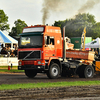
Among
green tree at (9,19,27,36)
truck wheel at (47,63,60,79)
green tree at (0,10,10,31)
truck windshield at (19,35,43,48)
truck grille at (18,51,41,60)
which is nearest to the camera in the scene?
truck windshield at (19,35,43,48)

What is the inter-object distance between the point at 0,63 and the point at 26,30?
12967mm

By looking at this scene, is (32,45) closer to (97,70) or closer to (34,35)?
(34,35)

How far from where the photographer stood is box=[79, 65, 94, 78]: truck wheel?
68.4 feet

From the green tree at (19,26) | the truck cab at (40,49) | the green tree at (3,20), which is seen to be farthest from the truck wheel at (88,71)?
the green tree at (19,26)

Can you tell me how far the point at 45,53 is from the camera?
1906 centimetres

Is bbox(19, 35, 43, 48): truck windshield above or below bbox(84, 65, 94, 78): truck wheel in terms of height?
above

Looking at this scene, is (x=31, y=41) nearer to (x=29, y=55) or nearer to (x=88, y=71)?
(x=29, y=55)

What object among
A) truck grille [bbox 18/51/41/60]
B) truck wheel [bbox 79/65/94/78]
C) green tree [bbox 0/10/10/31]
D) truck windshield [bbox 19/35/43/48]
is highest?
green tree [bbox 0/10/10/31]

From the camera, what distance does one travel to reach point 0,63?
3184 centimetres

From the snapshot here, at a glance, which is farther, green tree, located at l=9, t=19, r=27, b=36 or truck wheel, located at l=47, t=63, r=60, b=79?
green tree, located at l=9, t=19, r=27, b=36

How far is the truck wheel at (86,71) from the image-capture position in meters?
20.8

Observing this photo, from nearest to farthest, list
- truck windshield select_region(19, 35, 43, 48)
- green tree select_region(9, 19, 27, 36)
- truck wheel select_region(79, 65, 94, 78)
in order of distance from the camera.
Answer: truck windshield select_region(19, 35, 43, 48) → truck wheel select_region(79, 65, 94, 78) → green tree select_region(9, 19, 27, 36)

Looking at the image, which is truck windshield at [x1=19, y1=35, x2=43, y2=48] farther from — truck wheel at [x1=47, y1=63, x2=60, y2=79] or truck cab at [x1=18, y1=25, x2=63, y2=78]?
truck wheel at [x1=47, y1=63, x2=60, y2=79]

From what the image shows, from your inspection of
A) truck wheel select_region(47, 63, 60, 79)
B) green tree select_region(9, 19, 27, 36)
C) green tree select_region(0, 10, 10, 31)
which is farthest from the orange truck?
green tree select_region(9, 19, 27, 36)
